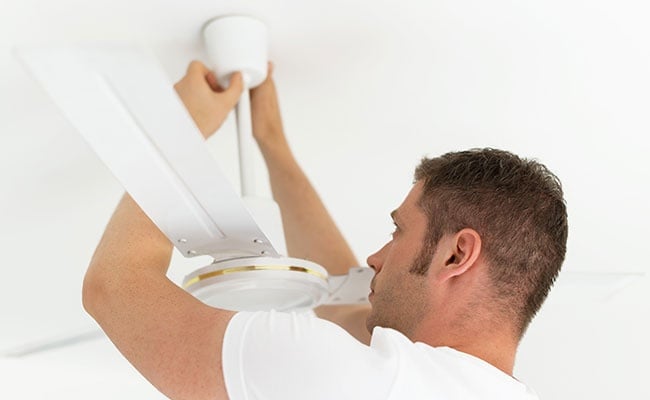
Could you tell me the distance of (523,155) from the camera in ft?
7.00

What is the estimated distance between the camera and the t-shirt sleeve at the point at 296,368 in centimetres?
117

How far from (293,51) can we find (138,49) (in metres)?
0.84

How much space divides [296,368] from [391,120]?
889 mm

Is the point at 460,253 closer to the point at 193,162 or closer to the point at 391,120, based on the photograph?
the point at 193,162

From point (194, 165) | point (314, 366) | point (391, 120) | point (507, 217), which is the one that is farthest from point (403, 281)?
point (391, 120)

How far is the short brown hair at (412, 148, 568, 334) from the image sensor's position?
138cm

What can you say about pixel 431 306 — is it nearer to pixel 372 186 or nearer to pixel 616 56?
pixel 616 56

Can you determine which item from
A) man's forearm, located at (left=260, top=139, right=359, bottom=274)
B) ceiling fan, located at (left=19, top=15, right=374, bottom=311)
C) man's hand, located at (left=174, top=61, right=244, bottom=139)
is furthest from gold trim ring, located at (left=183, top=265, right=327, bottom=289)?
man's forearm, located at (left=260, top=139, right=359, bottom=274)

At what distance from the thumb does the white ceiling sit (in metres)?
0.09

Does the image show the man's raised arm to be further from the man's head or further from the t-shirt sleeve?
the t-shirt sleeve

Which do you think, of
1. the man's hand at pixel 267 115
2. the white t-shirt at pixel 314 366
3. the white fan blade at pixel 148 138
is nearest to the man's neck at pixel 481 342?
the white t-shirt at pixel 314 366

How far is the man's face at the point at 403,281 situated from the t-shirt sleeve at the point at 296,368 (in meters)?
0.21

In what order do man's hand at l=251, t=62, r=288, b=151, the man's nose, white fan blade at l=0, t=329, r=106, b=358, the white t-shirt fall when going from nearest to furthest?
the white t-shirt, the man's nose, man's hand at l=251, t=62, r=288, b=151, white fan blade at l=0, t=329, r=106, b=358

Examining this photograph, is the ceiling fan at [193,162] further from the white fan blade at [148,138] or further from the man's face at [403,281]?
the man's face at [403,281]
